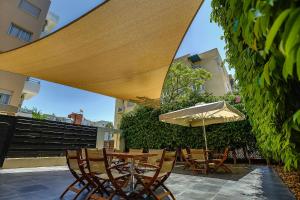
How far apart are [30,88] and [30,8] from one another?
692 centimetres

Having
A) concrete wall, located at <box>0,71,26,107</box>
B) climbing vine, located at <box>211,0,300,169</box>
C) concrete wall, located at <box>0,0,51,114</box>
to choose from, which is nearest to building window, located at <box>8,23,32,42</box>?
concrete wall, located at <box>0,0,51,114</box>

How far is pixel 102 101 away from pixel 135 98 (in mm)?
18663

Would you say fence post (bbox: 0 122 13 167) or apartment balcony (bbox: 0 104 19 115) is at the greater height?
apartment balcony (bbox: 0 104 19 115)

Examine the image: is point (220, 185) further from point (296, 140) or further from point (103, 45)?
point (103, 45)

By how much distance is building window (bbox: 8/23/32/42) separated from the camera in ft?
50.5

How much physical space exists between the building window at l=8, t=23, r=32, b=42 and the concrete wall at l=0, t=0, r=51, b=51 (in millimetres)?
264

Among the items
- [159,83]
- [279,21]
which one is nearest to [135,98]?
[159,83]

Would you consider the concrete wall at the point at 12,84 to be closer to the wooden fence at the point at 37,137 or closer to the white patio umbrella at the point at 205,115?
the wooden fence at the point at 37,137

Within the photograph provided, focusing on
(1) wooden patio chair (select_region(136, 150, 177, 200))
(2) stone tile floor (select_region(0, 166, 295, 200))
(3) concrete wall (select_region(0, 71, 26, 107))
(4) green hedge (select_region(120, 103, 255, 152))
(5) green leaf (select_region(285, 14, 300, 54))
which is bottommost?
(2) stone tile floor (select_region(0, 166, 295, 200))

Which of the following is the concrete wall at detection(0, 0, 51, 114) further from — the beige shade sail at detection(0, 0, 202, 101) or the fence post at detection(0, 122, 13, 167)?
the beige shade sail at detection(0, 0, 202, 101)

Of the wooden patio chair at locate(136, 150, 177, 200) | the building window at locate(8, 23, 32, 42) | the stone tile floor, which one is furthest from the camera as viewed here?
the building window at locate(8, 23, 32, 42)

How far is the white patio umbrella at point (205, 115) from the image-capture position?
20.7ft

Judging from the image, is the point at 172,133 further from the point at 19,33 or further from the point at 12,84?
the point at 19,33

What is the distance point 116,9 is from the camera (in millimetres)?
3641
